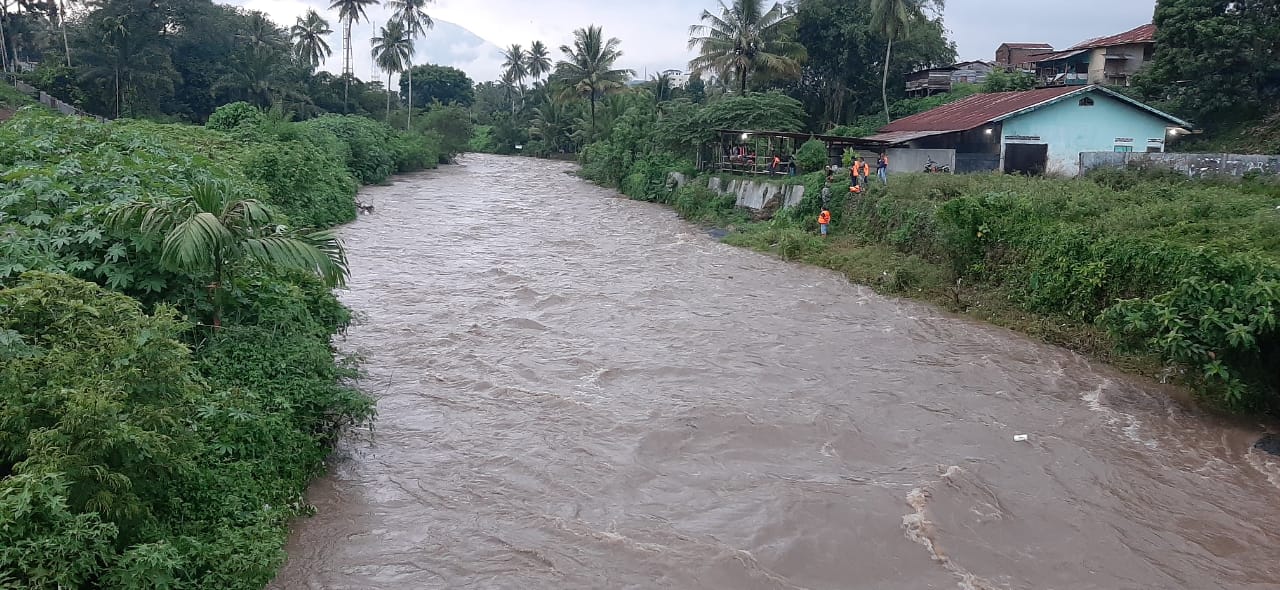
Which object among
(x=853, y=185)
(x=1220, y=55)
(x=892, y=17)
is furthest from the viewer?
(x=892, y=17)

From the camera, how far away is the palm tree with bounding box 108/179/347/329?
6.33 metres

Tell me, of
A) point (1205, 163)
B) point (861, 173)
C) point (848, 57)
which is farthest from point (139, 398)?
point (848, 57)

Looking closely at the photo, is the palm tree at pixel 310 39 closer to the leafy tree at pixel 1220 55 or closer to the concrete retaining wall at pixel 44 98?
the concrete retaining wall at pixel 44 98

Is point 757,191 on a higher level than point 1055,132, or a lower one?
lower

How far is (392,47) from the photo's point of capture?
56.4 metres

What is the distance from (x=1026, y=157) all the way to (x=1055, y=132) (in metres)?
1.00

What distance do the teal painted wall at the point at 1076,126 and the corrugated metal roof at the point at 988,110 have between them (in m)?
0.28

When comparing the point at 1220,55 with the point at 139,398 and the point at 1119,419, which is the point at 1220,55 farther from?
the point at 139,398

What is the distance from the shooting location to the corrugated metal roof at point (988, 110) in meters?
22.8

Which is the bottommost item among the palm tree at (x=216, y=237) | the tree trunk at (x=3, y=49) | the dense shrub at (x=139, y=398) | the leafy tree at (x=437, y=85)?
the dense shrub at (x=139, y=398)

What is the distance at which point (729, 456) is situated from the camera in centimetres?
810

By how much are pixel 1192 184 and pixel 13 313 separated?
Answer: 1811cm

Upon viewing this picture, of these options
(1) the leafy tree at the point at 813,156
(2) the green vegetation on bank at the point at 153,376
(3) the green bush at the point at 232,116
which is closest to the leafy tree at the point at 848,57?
(1) the leafy tree at the point at 813,156

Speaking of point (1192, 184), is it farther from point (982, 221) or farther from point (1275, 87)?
point (1275, 87)
